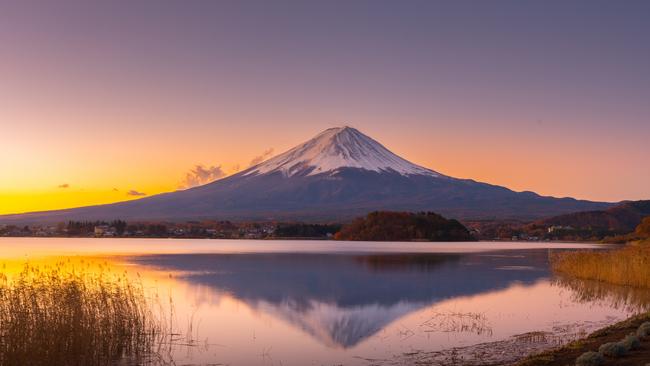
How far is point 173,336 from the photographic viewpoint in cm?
1383

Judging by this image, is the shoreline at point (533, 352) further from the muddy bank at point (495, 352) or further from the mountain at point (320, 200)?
the mountain at point (320, 200)

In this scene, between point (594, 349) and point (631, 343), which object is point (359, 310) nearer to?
point (594, 349)

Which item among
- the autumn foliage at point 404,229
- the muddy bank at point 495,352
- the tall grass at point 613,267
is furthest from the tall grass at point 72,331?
the autumn foliage at point 404,229

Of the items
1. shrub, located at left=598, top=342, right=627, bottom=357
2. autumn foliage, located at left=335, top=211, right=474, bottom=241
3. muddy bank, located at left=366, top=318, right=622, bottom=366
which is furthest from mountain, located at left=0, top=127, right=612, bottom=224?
shrub, located at left=598, top=342, right=627, bottom=357

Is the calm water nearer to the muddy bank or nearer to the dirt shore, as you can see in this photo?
the muddy bank

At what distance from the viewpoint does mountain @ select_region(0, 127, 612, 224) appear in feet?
514

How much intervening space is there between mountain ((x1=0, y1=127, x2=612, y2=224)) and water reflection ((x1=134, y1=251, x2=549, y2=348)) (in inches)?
4164

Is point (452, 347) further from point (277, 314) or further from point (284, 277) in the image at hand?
point (284, 277)

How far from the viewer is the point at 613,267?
2527cm

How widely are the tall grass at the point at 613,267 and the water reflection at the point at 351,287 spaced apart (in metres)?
1.39

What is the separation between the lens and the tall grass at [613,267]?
23.9m

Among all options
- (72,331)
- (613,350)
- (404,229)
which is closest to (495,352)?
Result: (613,350)

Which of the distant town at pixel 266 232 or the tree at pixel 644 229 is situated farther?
the distant town at pixel 266 232

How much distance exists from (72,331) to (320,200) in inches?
6505
